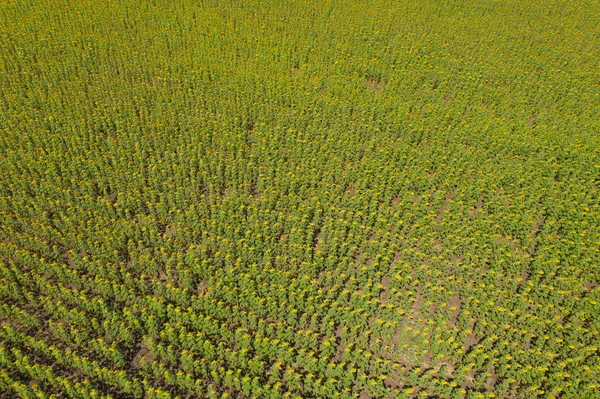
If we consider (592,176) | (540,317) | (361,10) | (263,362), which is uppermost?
(361,10)

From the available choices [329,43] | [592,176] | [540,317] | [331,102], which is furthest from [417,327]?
[329,43]

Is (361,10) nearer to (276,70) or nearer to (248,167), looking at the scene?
(276,70)

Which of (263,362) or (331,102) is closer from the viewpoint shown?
(263,362)

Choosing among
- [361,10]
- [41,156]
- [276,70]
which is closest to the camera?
[41,156]

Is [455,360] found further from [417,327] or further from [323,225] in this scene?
[323,225]

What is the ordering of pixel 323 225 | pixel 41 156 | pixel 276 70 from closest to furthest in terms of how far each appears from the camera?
pixel 323 225
pixel 41 156
pixel 276 70

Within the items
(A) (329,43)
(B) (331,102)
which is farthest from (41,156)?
(A) (329,43)

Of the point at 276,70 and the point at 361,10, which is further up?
the point at 361,10
